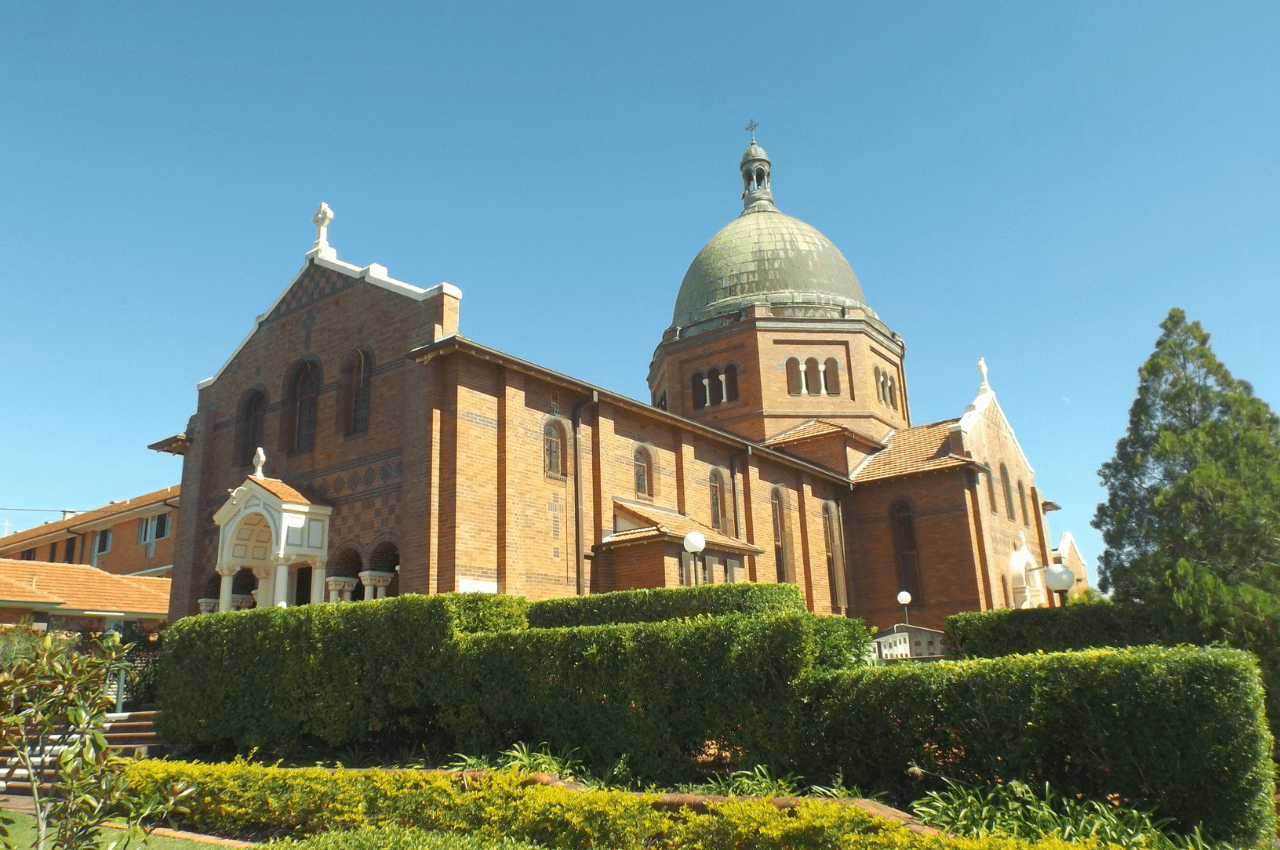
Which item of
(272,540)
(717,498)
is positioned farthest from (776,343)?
(272,540)

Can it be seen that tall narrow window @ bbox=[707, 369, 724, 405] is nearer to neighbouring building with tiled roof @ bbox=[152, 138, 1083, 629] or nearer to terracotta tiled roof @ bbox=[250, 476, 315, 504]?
neighbouring building with tiled roof @ bbox=[152, 138, 1083, 629]

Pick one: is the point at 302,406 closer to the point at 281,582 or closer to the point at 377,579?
A: the point at 281,582

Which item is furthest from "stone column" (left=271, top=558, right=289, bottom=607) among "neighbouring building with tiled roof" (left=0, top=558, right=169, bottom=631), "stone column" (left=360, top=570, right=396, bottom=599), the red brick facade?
"neighbouring building with tiled roof" (left=0, top=558, right=169, bottom=631)

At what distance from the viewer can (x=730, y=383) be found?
3644cm

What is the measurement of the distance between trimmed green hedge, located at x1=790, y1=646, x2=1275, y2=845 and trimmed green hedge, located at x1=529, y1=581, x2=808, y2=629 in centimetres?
422

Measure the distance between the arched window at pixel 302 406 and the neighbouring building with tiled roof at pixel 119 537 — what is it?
13.1 metres

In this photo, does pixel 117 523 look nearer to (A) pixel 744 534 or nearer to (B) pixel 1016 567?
(A) pixel 744 534

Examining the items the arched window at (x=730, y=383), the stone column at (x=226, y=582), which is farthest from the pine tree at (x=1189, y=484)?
the arched window at (x=730, y=383)

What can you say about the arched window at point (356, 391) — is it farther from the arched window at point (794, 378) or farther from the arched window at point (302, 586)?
the arched window at point (794, 378)

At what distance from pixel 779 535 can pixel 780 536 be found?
0.16 ft

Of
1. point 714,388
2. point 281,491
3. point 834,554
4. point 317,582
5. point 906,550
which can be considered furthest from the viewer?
point 714,388

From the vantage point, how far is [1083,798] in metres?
8.86

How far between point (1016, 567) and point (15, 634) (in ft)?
94.6

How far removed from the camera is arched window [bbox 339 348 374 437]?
69.6 feet
